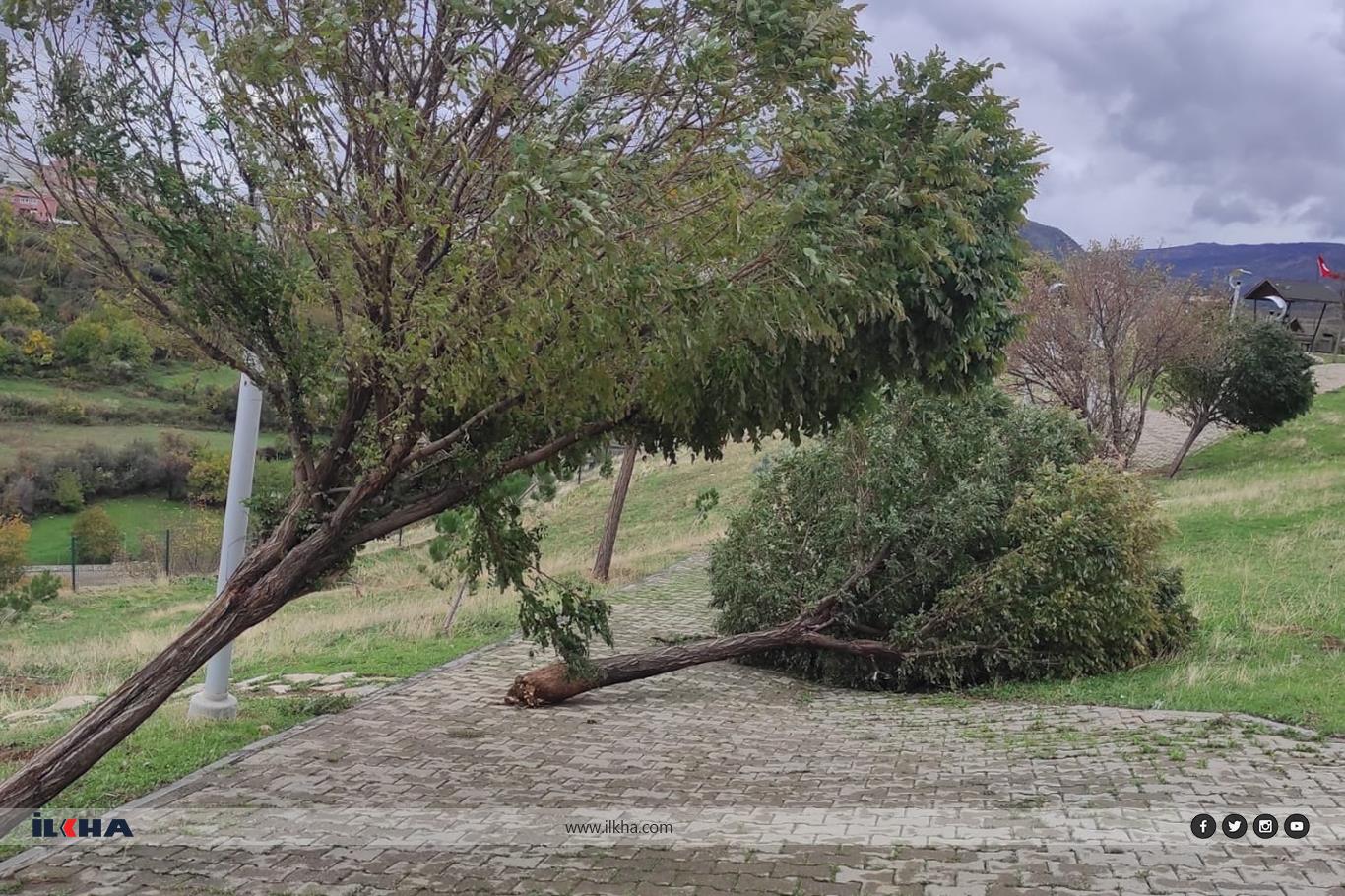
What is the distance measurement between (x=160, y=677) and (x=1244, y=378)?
3021 centimetres

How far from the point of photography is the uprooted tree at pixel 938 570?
Answer: 35.9ft

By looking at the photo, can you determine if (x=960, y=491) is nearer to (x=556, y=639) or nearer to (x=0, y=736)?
(x=556, y=639)

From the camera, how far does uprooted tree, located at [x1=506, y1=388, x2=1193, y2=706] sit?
10.9 meters

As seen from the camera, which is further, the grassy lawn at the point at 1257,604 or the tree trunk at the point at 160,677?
the grassy lawn at the point at 1257,604

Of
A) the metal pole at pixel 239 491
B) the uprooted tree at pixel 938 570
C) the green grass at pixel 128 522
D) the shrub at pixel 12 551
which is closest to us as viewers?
the metal pole at pixel 239 491

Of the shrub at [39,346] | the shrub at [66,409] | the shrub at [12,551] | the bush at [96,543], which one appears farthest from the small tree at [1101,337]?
the shrub at [66,409]

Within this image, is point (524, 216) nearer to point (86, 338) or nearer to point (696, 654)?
point (86, 338)

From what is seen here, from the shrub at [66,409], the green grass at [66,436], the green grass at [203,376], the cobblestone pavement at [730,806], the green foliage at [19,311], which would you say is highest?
the shrub at [66,409]

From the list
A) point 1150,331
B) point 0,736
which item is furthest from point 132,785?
point 1150,331

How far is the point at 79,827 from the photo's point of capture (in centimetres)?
616

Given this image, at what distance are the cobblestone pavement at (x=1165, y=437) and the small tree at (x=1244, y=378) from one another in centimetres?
150

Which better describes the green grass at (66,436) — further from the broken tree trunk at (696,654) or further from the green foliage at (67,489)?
the broken tree trunk at (696,654)

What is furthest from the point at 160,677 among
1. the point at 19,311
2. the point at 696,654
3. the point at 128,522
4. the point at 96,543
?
the point at 128,522

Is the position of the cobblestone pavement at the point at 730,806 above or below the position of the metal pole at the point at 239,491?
below
